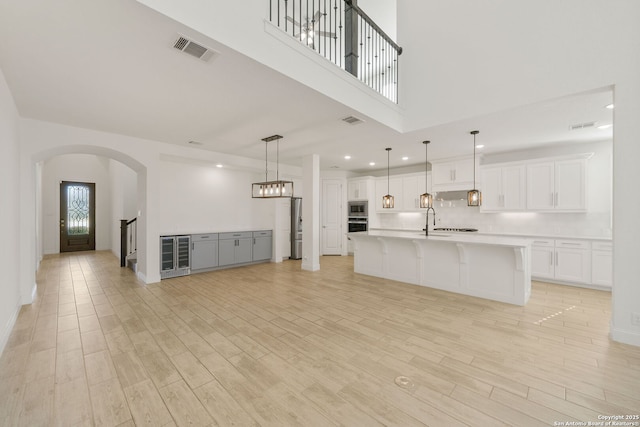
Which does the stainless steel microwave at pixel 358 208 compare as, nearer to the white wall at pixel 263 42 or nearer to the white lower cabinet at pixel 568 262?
the white lower cabinet at pixel 568 262

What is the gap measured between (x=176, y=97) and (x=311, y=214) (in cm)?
365

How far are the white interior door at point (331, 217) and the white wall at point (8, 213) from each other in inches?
259

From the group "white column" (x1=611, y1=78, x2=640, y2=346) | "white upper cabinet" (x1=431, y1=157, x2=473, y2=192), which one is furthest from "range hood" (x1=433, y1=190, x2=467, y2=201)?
"white column" (x1=611, y1=78, x2=640, y2=346)

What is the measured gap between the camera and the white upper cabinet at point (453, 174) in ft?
20.6

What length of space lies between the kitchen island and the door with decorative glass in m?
10.2

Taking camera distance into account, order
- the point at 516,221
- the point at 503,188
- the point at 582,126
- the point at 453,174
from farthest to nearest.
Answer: the point at 453,174 → the point at 516,221 → the point at 503,188 → the point at 582,126

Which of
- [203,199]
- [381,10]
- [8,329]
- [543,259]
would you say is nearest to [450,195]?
[543,259]

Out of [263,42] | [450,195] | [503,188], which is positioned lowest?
[450,195]

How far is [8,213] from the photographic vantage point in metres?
2.97

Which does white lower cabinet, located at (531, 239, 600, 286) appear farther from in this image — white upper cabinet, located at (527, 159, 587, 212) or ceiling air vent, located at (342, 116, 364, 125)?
ceiling air vent, located at (342, 116, 364, 125)

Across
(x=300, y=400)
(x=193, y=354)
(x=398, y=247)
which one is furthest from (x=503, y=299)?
(x=193, y=354)

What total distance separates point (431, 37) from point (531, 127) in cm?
224

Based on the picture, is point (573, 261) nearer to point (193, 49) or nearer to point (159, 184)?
point (193, 49)

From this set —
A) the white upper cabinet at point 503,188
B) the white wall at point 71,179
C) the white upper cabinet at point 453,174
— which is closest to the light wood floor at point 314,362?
the white upper cabinet at point 503,188
